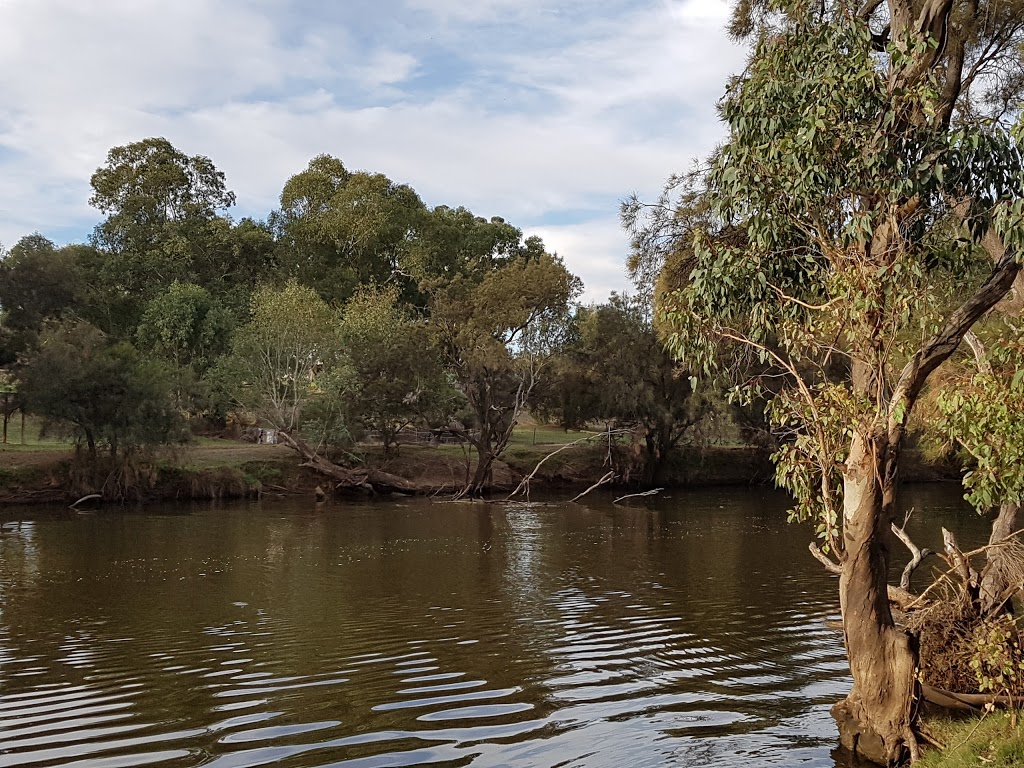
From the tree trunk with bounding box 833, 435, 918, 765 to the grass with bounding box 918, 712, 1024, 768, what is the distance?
16.1 inches

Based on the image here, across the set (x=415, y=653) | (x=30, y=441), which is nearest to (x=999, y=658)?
(x=415, y=653)

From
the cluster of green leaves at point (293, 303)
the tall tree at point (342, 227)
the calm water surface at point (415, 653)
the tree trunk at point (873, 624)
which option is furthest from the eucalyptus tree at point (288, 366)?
the tree trunk at point (873, 624)

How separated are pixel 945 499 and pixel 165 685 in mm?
37738

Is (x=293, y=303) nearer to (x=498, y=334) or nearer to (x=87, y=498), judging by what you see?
(x=498, y=334)

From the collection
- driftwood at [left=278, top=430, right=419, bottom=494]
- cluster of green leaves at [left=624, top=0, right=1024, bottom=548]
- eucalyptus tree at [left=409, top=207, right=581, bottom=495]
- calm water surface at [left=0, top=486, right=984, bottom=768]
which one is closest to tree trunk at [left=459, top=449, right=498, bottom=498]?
eucalyptus tree at [left=409, top=207, right=581, bottom=495]

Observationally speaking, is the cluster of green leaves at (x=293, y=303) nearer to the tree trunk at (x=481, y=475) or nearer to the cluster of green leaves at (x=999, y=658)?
the tree trunk at (x=481, y=475)

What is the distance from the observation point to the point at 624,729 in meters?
10.1

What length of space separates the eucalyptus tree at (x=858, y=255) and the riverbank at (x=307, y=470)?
119 ft

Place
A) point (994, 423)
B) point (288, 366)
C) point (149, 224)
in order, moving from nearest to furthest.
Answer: point (994, 423)
point (288, 366)
point (149, 224)

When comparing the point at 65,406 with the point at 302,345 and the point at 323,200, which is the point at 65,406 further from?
the point at 323,200

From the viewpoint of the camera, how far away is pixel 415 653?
1362cm

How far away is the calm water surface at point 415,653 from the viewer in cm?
957

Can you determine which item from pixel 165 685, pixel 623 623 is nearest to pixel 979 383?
pixel 623 623

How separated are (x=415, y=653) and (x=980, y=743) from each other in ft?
25.0
